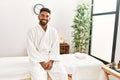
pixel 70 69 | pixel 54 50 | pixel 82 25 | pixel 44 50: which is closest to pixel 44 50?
pixel 44 50

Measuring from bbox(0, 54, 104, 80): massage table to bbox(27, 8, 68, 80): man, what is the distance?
42 centimetres

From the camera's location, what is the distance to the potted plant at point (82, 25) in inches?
155

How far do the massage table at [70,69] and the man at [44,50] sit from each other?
42 cm

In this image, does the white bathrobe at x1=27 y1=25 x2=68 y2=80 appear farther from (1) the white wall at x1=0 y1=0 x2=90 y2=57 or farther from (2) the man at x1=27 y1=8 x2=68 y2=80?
(1) the white wall at x1=0 y1=0 x2=90 y2=57

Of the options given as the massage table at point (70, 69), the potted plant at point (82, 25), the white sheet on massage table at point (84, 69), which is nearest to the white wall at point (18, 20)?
the potted plant at point (82, 25)

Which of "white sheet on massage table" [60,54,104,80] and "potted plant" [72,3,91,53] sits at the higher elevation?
"potted plant" [72,3,91,53]

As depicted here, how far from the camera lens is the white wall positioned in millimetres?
3889

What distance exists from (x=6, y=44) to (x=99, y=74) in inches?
96.9

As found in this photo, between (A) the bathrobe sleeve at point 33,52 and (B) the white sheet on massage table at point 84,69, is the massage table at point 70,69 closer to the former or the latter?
(B) the white sheet on massage table at point 84,69

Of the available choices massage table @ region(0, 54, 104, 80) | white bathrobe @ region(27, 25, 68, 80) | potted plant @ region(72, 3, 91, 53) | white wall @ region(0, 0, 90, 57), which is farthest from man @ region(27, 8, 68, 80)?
white wall @ region(0, 0, 90, 57)

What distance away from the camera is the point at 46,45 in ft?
7.41

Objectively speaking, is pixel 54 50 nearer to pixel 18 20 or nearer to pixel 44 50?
pixel 44 50

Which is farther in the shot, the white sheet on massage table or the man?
the white sheet on massage table

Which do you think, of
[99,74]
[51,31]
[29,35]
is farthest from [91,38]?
[29,35]
